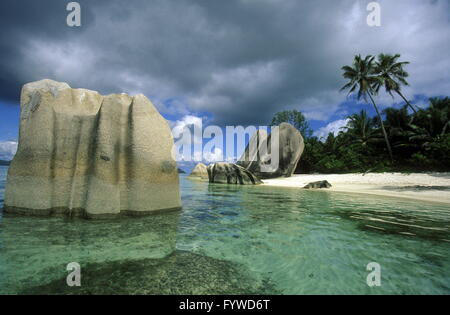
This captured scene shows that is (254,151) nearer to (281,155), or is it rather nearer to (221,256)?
(281,155)

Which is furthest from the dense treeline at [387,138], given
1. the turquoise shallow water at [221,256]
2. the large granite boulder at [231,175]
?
the turquoise shallow water at [221,256]

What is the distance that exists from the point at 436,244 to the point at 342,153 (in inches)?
1116

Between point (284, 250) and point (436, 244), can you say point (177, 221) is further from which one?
point (436, 244)

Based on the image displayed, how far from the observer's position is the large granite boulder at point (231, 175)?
20484mm

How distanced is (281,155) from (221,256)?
25.2 m

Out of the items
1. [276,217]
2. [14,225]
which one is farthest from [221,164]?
[14,225]

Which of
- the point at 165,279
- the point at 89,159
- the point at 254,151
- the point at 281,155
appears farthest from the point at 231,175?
the point at 165,279

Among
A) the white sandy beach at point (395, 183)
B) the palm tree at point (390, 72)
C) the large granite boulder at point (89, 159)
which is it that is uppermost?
the palm tree at point (390, 72)

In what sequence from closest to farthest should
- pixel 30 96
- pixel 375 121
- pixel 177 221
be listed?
1. pixel 177 221
2. pixel 30 96
3. pixel 375 121

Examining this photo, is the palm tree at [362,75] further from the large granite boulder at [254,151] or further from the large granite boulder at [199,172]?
the large granite boulder at [199,172]

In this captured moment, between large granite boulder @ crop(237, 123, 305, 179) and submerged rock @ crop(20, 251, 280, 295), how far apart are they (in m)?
24.8

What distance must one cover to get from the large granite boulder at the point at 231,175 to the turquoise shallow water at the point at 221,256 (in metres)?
15.2

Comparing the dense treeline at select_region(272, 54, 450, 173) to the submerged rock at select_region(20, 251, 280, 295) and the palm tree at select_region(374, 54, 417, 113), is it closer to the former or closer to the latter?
the palm tree at select_region(374, 54, 417, 113)
